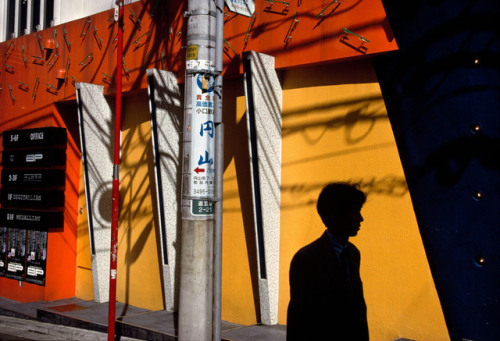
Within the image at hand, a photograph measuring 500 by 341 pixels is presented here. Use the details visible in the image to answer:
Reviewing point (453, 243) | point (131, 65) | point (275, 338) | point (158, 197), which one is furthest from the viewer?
point (131, 65)

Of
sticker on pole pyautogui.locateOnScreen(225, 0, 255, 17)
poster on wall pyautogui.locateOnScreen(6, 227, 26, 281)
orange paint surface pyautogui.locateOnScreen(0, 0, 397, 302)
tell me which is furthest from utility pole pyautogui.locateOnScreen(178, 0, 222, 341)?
poster on wall pyautogui.locateOnScreen(6, 227, 26, 281)

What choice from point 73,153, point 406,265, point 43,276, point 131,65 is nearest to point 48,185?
point 73,153

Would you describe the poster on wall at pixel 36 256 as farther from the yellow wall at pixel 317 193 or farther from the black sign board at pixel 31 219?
the yellow wall at pixel 317 193

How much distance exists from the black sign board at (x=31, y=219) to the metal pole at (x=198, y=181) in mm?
7002

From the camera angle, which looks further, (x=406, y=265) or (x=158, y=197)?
(x=158, y=197)

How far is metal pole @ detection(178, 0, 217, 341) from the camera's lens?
6.51 metres

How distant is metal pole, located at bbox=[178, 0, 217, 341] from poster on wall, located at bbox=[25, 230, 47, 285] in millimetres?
7269

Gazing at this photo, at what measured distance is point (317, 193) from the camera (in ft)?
29.0

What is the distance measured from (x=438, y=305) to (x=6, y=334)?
24.9 ft

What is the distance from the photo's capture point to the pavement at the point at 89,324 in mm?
8883

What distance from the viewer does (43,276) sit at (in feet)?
42.1

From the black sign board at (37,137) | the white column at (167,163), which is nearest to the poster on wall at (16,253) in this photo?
the black sign board at (37,137)

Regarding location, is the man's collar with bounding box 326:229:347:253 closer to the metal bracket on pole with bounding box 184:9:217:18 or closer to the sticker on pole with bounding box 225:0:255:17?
the metal bracket on pole with bounding box 184:9:217:18

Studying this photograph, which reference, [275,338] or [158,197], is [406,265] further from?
[158,197]
